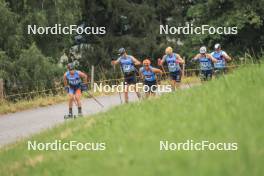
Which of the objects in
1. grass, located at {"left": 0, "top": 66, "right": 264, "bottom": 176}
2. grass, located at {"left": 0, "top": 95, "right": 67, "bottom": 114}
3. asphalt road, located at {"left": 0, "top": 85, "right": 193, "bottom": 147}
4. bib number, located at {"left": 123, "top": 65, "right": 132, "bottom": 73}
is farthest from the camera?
grass, located at {"left": 0, "top": 95, "right": 67, "bottom": 114}

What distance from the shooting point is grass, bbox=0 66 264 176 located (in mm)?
7449

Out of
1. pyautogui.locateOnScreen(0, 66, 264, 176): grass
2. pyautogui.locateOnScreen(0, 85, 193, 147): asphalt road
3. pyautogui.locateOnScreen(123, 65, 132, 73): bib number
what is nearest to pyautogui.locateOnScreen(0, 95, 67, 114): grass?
pyautogui.locateOnScreen(0, 85, 193, 147): asphalt road

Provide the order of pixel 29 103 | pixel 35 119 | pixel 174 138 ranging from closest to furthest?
pixel 174 138
pixel 35 119
pixel 29 103

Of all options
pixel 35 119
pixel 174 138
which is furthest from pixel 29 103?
pixel 174 138

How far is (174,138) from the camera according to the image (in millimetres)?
9133

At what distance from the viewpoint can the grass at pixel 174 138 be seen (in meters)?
7.45

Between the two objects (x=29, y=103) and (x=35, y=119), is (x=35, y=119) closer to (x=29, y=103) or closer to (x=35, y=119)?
(x=35, y=119)

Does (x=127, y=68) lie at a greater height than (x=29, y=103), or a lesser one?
greater

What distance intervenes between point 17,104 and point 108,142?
16.4 metres

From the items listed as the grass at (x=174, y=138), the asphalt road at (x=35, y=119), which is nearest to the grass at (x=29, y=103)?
the asphalt road at (x=35, y=119)

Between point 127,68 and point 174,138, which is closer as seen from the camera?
point 174,138

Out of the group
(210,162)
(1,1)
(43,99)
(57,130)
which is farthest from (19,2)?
(210,162)

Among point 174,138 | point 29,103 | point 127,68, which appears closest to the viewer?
point 174,138

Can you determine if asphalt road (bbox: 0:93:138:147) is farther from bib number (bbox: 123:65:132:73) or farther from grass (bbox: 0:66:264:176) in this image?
grass (bbox: 0:66:264:176)
